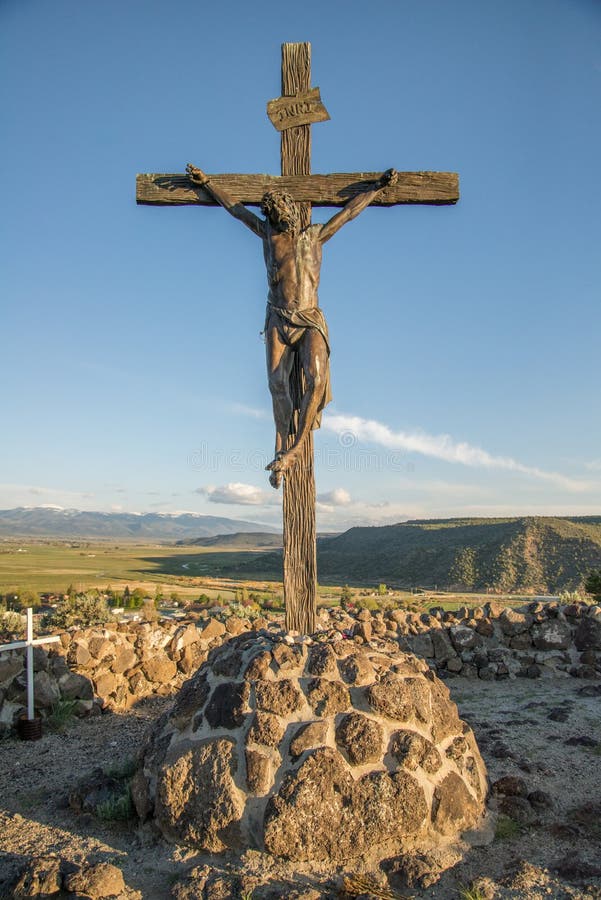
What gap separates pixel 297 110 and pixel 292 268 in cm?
169

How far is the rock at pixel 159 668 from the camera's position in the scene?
7.89 meters

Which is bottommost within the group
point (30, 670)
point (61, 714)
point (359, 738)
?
point (61, 714)

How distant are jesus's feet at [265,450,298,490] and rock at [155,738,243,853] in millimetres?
2241

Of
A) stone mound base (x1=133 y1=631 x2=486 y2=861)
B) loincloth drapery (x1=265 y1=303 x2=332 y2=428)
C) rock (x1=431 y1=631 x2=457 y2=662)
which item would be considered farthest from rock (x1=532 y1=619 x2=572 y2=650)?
loincloth drapery (x1=265 y1=303 x2=332 y2=428)

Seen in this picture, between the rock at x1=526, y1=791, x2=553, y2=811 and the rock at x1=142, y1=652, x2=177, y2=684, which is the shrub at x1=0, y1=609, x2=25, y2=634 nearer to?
the rock at x1=142, y1=652, x2=177, y2=684

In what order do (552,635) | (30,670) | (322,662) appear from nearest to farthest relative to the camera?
(322,662)
(30,670)
(552,635)

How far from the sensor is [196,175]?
19.8 ft

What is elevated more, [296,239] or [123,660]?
[296,239]

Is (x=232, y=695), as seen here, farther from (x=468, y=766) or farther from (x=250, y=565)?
(x=250, y=565)

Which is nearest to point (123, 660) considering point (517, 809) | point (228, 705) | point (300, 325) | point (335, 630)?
point (335, 630)

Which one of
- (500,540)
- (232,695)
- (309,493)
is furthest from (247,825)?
(500,540)

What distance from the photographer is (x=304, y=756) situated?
3.78 m

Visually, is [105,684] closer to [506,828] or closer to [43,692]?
[43,692]

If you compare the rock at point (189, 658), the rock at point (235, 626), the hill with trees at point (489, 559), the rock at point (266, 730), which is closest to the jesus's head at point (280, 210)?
the rock at point (266, 730)
